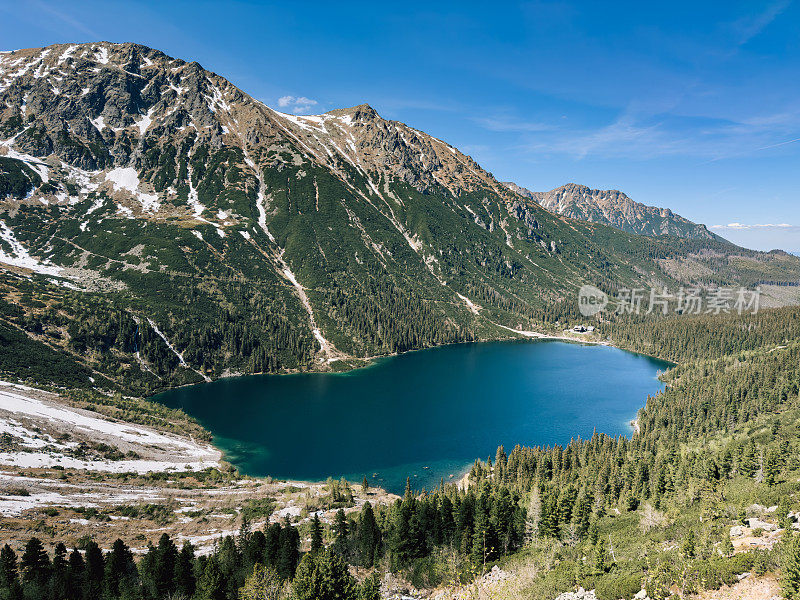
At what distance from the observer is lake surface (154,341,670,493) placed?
9662 cm

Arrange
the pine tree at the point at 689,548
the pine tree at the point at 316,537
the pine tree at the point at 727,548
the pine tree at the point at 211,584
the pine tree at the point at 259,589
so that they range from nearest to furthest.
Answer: the pine tree at the point at 727,548 → the pine tree at the point at 689,548 → the pine tree at the point at 259,589 → the pine tree at the point at 211,584 → the pine tree at the point at 316,537

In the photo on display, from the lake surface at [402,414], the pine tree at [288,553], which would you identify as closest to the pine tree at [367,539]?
the pine tree at [288,553]

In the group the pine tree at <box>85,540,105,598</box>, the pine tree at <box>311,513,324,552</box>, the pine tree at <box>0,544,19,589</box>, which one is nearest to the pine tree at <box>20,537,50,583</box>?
the pine tree at <box>0,544,19,589</box>

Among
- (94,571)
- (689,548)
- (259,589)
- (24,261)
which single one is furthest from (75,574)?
(24,261)

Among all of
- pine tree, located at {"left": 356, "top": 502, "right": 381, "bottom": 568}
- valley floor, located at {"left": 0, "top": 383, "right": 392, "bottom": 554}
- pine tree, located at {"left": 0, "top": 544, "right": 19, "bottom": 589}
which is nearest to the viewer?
pine tree, located at {"left": 0, "top": 544, "right": 19, "bottom": 589}

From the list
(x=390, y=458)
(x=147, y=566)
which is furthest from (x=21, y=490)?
(x=390, y=458)

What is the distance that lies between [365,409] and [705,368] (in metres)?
131

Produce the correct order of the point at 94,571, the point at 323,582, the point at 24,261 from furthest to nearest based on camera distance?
the point at 24,261 < the point at 94,571 < the point at 323,582

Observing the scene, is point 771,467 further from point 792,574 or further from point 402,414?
point 402,414

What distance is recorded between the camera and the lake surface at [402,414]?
9662 cm

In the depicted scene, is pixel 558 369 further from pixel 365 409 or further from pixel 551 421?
pixel 365 409

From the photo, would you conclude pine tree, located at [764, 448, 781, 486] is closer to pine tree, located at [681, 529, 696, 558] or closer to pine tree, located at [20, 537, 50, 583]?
pine tree, located at [681, 529, 696, 558]

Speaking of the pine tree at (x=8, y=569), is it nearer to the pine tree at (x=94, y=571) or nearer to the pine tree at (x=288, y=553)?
the pine tree at (x=94, y=571)

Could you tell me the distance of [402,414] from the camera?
12738cm
